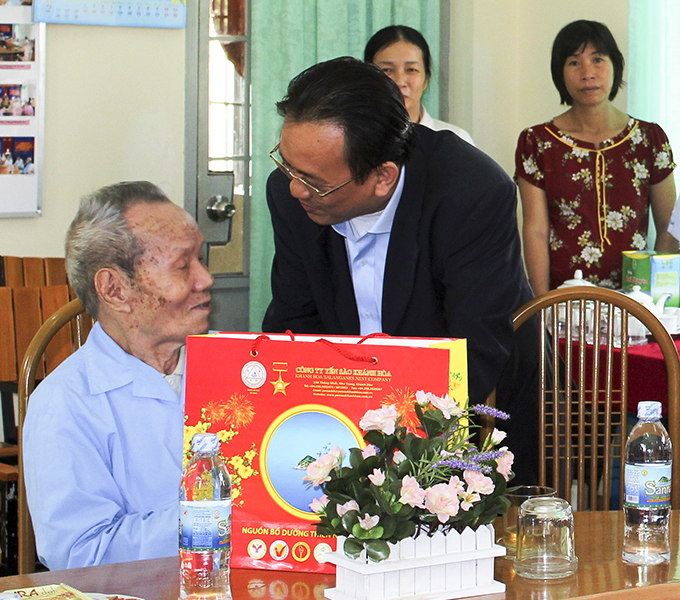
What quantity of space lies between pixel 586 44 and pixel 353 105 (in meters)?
2.25

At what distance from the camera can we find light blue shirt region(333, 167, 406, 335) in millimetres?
1750

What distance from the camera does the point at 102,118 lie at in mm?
3559

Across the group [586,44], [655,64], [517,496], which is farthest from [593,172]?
[517,496]

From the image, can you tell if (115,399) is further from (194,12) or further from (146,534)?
(194,12)

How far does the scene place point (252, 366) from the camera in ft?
3.56

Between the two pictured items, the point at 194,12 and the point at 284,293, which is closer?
the point at 284,293

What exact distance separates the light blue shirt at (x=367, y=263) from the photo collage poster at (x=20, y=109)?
2020 mm

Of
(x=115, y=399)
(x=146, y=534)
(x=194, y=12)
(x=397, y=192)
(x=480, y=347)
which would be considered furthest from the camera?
(x=194, y=12)

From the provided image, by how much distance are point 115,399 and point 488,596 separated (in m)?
0.65

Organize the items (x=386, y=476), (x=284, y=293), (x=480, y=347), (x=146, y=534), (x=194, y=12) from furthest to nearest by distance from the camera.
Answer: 1. (x=194, y=12)
2. (x=284, y=293)
3. (x=480, y=347)
4. (x=146, y=534)
5. (x=386, y=476)

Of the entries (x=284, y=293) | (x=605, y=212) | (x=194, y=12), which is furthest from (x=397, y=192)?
(x=194, y=12)

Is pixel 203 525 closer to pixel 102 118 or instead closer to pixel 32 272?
pixel 32 272

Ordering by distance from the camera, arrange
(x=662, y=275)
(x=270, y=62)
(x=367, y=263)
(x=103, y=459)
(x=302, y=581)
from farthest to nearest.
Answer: (x=270, y=62) < (x=662, y=275) < (x=367, y=263) < (x=103, y=459) < (x=302, y=581)

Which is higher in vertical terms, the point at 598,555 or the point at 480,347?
the point at 480,347
